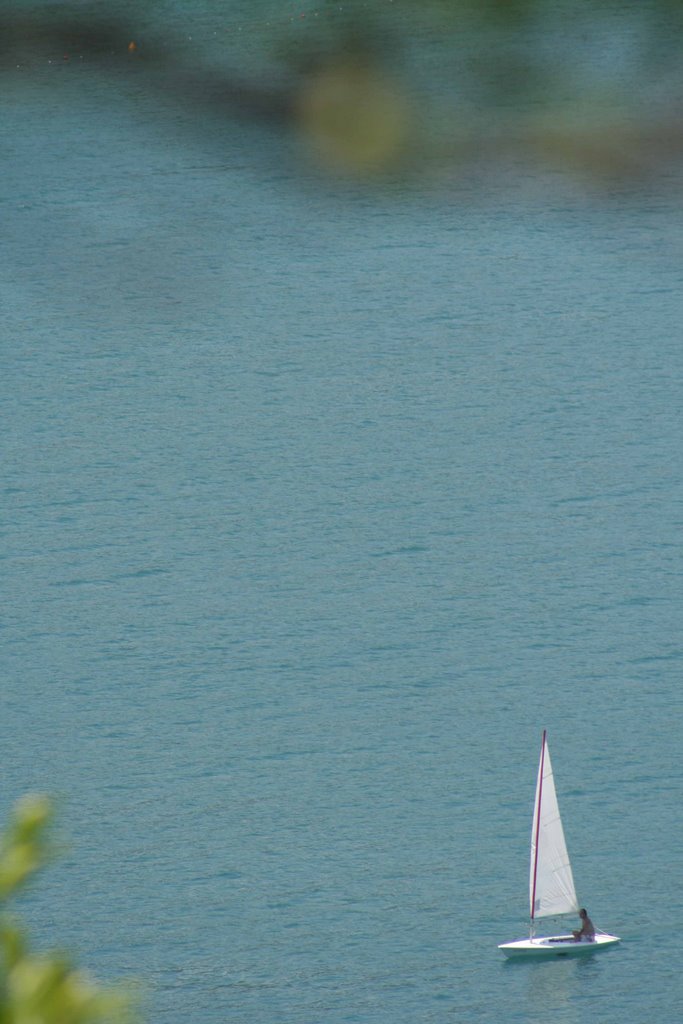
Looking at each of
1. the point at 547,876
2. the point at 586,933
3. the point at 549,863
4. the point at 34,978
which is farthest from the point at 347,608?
the point at 34,978

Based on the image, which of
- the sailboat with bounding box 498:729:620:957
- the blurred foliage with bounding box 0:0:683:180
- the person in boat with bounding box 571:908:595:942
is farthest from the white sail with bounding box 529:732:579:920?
the blurred foliage with bounding box 0:0:683:180

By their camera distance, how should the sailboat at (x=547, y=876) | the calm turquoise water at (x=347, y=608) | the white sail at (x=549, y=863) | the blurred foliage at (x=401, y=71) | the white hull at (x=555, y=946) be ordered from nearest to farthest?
the blurred foliage at (x=401, y=71), the sailboat at (x=547, y=876), the white sail at (x=549, y=863), the white hull at (x=555, y=946), the calm turquoise water at (x=347, y=608)

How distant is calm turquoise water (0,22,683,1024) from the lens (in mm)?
24500

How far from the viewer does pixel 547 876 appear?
23.2 m

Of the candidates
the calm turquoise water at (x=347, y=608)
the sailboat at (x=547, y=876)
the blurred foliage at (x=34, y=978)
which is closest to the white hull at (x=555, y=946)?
the sailboat at (x=547, y=876)

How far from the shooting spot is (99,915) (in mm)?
24906

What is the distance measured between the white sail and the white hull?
85 cm

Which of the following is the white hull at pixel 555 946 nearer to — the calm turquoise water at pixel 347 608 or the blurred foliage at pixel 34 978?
the calm turquoise water at pixel 347 608

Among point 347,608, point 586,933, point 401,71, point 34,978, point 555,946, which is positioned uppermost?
point 347,608

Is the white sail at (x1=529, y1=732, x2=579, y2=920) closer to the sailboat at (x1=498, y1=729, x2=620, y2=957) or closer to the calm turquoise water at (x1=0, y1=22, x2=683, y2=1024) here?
the sailboat at (x1=498, y1=729, x2=620, y2=957)

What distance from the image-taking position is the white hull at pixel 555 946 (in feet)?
78.7

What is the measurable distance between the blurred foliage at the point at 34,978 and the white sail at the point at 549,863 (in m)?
22.4

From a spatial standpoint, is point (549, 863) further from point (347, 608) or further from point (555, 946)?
point (347, 608)

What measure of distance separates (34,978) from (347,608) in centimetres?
2882
